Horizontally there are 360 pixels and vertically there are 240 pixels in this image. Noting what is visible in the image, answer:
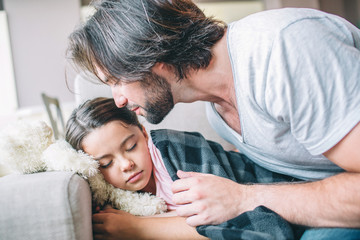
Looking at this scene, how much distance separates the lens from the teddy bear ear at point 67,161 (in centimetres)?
84

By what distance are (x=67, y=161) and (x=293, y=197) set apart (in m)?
0.59

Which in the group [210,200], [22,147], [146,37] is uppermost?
[146,37]

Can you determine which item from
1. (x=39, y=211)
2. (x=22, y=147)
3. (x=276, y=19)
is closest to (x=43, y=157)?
(x=22, y=147)

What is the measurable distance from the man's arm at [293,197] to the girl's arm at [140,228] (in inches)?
1.8

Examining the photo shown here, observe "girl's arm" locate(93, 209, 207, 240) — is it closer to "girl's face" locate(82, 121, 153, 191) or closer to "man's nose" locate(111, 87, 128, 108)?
"girl's face" locate(82, 121, 153, 191)

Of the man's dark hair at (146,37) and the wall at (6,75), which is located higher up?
the man's dark hair at (146,37)

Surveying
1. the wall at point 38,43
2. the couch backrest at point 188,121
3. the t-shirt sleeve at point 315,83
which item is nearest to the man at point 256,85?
the t-shirt sleeve at point 315,83

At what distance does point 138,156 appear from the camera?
41.3 inches

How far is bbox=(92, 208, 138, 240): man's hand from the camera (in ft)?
2.84

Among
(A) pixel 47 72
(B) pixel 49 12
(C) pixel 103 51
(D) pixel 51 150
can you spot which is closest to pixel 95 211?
(D) pixel 51 150

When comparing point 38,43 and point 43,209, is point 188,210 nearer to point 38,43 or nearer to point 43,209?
point 43,209

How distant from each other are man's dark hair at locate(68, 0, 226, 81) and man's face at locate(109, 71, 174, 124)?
0.03m

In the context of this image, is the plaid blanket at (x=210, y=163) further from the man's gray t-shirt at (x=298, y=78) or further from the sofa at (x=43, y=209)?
the sofa at (x=43, y=209)

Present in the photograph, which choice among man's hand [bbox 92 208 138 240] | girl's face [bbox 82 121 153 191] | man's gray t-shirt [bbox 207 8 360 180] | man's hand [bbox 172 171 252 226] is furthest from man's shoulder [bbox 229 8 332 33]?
man's hand [bbox 92 208 138 240]
